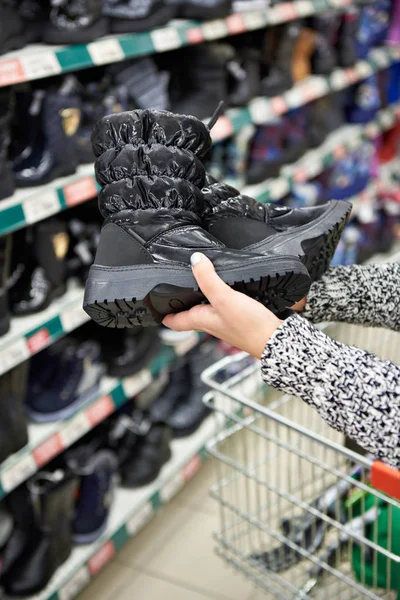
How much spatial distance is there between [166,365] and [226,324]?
1.30m

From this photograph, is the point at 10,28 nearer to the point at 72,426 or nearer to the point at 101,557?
the point at 72,426

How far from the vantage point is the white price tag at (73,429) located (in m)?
1.79

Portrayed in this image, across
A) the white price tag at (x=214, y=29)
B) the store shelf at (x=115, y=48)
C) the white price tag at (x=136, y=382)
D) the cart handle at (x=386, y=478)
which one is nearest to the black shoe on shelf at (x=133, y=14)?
the store shelf at (x=115, y=48)

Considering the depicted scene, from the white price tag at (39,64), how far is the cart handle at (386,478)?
1104 millimetres

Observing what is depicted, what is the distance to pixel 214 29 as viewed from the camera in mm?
2104

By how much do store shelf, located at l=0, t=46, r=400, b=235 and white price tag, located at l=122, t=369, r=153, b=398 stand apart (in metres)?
0.54

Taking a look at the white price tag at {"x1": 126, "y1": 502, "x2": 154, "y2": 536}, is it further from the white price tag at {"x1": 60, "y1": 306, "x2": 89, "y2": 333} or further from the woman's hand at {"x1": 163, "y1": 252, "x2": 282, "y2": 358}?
the woman's hand at {"x1": 163, "y1": 252, "x2": 282, "y2": 358}

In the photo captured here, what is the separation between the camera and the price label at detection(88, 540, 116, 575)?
6.15 ft

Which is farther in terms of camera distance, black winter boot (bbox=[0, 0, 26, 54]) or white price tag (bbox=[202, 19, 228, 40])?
white price tag (bbox=[202, 19, 228, 40])

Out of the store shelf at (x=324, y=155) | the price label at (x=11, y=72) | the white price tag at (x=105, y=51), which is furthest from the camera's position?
the store shelf at (x=324, y=155)

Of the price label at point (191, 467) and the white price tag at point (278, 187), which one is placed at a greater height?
the white price tag at point (278, 187)

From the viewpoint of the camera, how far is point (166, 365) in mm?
2236

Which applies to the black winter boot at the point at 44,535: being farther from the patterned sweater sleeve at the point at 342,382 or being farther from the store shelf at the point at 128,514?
the patterned sweater sleeve at the point at 342,382

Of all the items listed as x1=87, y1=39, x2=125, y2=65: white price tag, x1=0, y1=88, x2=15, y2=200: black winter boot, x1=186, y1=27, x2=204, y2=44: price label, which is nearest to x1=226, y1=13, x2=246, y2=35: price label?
x1=186, y1=27, x2=204, y2=44: price label
